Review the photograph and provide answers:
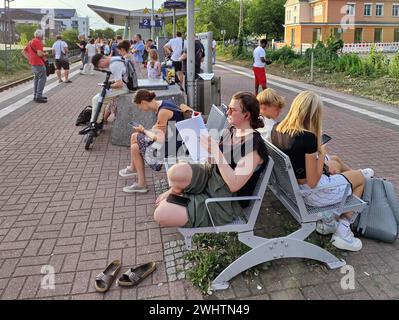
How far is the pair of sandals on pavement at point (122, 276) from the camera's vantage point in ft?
10.1

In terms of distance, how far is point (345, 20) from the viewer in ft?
195

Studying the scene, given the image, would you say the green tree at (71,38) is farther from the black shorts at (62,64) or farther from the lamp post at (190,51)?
the lamp post at (190,51)

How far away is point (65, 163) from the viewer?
620 cm

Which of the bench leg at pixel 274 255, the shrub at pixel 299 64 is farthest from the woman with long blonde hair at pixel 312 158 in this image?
the shrub at pixel 299 64

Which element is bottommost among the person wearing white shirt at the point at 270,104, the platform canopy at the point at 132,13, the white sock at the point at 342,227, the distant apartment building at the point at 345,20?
the white sock at the point at 342,227

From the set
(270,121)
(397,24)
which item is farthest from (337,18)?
(270,121)

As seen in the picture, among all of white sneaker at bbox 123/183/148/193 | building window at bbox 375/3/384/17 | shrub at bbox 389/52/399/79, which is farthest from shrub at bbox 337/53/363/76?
building window at bbox 375/3/384/17

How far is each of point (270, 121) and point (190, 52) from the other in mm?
4246

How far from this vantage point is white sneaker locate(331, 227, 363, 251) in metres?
3.50

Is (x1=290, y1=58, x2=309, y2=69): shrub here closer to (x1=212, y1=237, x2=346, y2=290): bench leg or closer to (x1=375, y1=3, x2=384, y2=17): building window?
(x1=212, y1=237, x2=346, y2=290): bench leg

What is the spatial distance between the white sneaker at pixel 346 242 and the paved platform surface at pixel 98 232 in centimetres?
7

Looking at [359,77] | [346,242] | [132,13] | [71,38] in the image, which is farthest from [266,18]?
[346,242]

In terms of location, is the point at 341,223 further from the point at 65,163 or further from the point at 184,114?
the point at 65,163

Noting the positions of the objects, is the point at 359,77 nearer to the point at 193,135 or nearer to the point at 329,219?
the point at 193,135
